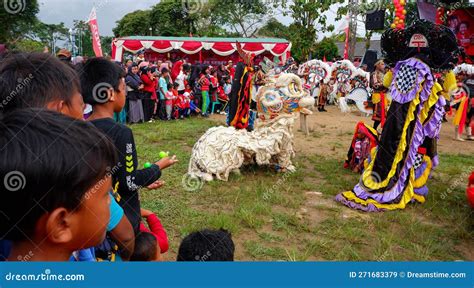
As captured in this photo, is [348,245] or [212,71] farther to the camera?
[212,71]

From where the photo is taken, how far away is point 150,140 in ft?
23.6

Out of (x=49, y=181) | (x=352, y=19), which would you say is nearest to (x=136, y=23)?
(x=352, y=19)

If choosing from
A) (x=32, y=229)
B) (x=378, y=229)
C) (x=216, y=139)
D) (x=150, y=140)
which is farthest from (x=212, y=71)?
(x=32, y=229)

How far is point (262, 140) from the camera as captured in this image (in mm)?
5109

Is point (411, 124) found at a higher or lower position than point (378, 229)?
higher

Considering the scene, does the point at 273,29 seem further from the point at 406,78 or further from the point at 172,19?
the point at 406,78

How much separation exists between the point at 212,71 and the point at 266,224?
8.40 meters

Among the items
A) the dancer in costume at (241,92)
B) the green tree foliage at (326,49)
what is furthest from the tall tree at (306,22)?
the dancer in costume at (241,92)

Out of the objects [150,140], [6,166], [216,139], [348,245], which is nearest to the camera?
[6,166]

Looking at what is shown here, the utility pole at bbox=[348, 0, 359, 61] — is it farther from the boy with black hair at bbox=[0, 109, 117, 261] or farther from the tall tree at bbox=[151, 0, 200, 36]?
the boy with black hair at bbox=[0, 109, 117, 261]

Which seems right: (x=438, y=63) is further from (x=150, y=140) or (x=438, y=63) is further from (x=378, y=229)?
(x=150, y=140)

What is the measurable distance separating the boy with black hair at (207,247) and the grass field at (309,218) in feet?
4.55

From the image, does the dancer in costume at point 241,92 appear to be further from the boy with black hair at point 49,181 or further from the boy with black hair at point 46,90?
the boy with black hair at point 49,181

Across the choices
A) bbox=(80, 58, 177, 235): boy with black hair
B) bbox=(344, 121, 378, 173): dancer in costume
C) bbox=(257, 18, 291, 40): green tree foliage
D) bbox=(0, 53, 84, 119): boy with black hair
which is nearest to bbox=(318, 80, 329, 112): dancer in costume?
bbox=(344, 121, 378, 173): dancer in costume
